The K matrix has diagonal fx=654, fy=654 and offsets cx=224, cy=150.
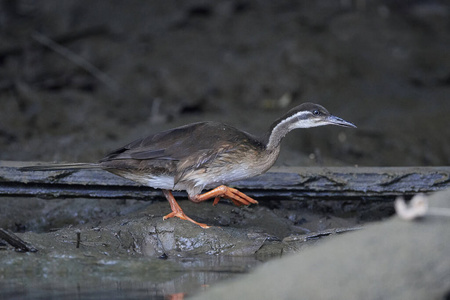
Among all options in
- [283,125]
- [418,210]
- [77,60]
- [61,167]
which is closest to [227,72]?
[77,60]

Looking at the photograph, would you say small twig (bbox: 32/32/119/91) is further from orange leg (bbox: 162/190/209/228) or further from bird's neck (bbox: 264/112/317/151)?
bird's neck (bbox: 264/112/317/151)

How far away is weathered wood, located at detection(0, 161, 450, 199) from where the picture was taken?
592 centimetres

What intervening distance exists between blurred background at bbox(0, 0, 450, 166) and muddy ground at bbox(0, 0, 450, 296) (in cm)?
2

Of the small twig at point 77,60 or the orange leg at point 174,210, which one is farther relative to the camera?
the small twig at point 77,60

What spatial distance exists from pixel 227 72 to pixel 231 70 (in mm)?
75

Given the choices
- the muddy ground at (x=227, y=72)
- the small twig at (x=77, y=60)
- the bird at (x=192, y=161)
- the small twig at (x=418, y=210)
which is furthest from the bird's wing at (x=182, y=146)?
the small twig at (x=77, y=60)

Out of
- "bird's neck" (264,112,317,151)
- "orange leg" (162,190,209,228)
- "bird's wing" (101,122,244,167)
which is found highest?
"bird's neck" (264,112,317,151)

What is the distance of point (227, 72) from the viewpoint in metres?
10.5

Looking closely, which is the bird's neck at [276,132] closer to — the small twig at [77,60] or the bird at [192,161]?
the bird at [192,161]

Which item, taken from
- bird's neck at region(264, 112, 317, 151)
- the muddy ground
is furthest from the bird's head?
the muddy ground

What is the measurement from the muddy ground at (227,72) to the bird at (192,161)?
303 cm

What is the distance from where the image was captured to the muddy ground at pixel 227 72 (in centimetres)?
948

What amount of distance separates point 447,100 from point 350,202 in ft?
13.4

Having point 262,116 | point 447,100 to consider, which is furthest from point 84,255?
point 447,100
